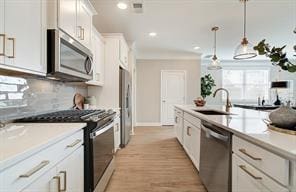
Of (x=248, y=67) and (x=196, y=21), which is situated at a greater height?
(x=196, y=21)

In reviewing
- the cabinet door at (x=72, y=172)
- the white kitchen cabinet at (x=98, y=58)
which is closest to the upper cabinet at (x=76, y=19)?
the white kitchen cabinet at (x=98, y=58)

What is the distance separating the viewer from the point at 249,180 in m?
1.42

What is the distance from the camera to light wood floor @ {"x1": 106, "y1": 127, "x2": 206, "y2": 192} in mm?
2754

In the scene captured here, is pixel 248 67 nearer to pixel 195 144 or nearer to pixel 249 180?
pixel 195 144

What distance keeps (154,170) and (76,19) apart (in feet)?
7.55

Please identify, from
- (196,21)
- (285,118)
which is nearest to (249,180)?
(285,118)

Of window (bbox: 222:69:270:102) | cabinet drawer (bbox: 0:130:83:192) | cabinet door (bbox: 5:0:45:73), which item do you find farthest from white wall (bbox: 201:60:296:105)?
cabinet drawer (bbox: 0:130:83:192)

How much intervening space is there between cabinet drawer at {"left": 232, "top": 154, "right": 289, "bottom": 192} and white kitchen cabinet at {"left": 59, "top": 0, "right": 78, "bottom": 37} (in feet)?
6.12

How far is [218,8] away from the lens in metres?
3.69

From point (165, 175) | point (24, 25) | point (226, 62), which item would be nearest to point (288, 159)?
point (24, 25)

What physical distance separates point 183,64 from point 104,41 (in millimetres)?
4295

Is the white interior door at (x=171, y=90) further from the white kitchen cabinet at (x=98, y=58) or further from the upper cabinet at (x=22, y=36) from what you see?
the upper cabinet at (x=22, y=36)

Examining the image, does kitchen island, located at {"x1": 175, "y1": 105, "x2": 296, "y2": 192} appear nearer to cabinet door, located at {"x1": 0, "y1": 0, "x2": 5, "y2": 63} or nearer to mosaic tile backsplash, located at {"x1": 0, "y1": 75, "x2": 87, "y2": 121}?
cabinet door, located at {"x1": 0, "y1": 0, "x2": 5, "y2": 63}

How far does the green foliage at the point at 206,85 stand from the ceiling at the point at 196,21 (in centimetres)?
267
